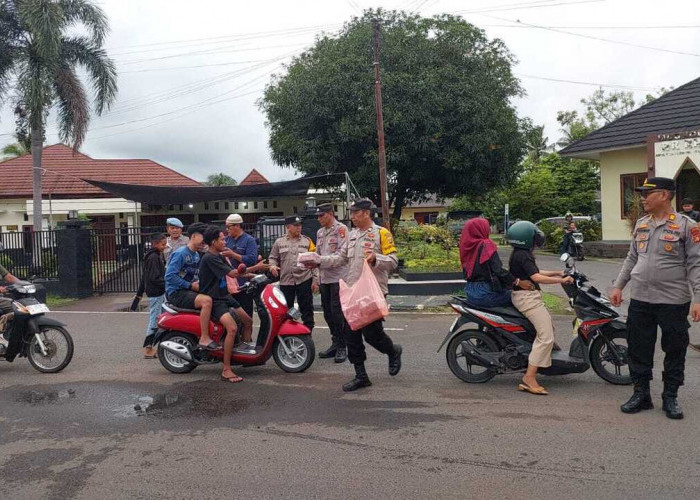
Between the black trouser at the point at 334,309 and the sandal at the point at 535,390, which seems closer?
the sandal at the point at 535,390

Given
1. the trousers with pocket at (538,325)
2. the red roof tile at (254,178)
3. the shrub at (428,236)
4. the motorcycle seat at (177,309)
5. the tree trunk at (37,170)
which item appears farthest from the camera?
the red roof tile at (254,178)

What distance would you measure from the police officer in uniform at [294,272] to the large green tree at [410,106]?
15663mm

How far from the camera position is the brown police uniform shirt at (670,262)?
15.9 feet

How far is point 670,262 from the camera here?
194 inches

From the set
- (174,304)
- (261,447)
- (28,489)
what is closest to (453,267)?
(174,304)

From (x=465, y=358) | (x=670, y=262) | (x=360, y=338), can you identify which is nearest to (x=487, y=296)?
(x=465, y=358)

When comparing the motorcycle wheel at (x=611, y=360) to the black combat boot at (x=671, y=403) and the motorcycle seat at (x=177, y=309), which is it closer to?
the black combat boot at (x=671, y=403)

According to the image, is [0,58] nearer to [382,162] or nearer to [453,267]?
[382,162]

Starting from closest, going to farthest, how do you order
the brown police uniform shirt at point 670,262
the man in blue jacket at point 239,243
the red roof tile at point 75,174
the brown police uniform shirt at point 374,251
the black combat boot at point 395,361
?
1. the brown police uniform shirt at point 670,262
2. the brown police uniform shirt at point 374,251
3. the black combat boot at point 395,361
4. the man in blue jacket at point 239,243
5. the red roof tile at point 75,174

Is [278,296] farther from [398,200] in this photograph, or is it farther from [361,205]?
[398,200]

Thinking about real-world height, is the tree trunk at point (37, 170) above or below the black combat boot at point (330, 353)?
above

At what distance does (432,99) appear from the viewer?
23.4 m

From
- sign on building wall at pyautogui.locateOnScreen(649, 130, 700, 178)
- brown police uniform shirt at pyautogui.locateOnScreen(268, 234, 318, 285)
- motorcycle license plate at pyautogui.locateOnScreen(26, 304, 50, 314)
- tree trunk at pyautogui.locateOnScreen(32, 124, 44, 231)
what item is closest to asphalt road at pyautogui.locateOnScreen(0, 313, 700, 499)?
motorcycle license plate at pyautogui.locateOnScreen(26, 304, 50, 314)

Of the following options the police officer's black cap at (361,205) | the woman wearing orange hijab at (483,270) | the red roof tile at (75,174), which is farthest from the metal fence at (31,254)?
the red roof tile at (75,174)
